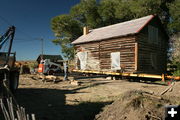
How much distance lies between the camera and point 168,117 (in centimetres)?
195

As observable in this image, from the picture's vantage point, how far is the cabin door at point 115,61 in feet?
53.3

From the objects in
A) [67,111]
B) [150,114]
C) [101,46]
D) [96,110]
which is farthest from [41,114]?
[101,46]

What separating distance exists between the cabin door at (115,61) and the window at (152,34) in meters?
3.95

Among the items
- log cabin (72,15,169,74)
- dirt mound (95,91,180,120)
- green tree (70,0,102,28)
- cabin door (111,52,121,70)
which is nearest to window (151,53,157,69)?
log cabin (72,15,169,74)

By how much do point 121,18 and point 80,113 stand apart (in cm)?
2799

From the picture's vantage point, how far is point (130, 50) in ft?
49.8

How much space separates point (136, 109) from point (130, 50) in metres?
11.5

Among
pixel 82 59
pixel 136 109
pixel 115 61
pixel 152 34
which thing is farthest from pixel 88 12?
pixel 136 109

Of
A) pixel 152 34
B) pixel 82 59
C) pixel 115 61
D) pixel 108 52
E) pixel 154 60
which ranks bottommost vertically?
pixel 115 61

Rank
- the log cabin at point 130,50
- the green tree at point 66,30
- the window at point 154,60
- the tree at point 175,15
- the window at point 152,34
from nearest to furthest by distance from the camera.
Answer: the log cabin at point 130,50
the window at point 152,34
the window at point 154,60
the tree at point 175,15
the green tree at point 66,30

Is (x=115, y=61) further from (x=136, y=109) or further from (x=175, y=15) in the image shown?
(x=175, y=15)

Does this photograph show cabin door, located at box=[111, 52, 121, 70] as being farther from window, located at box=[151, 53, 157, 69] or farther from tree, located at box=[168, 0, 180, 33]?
tree, located at box=[168, 0, 180, 33]

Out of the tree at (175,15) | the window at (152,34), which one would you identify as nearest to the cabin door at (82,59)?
the window at (152,34)

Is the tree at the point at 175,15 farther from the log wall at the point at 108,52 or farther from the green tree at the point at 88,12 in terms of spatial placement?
the green tree at the point at 88,12
